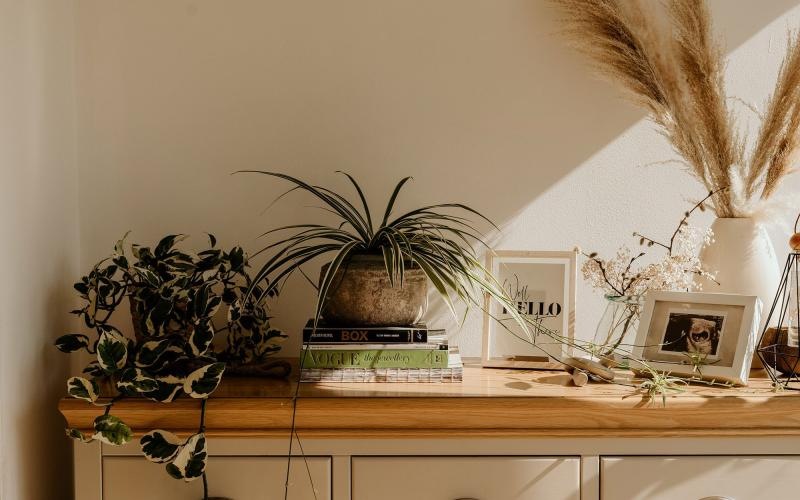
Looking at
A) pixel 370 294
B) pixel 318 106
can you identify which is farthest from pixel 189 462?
pixel 318 106

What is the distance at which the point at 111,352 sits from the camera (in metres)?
1.34

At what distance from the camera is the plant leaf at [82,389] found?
4.33 ft

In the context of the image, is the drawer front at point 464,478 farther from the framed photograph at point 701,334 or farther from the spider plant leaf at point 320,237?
the spider plant leaf at point 320,237

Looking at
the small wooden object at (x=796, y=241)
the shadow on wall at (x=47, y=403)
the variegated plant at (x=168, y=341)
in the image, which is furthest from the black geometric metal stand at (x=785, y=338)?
the shadow on wall at (x=47, y=403)

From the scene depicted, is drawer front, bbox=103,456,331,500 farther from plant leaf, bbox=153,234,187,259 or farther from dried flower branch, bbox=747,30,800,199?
dried flower branch, bbox=747,30,800,199

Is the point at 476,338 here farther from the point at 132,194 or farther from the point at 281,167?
the point at 132,194

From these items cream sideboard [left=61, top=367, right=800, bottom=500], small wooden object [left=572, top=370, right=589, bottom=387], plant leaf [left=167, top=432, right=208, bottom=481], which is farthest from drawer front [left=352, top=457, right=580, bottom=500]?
plant leaf [left=167, top=432, right=208, bottom=481]

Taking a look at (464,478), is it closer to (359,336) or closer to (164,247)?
(359,336)

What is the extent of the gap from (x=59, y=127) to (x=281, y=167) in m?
0.49

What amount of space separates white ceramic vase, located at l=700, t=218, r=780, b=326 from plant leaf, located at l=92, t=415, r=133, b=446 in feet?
4.00

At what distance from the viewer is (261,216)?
1775mm

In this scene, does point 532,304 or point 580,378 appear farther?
point 532,304

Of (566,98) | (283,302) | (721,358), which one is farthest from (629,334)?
(283,302)

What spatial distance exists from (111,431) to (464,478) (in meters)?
0.64
